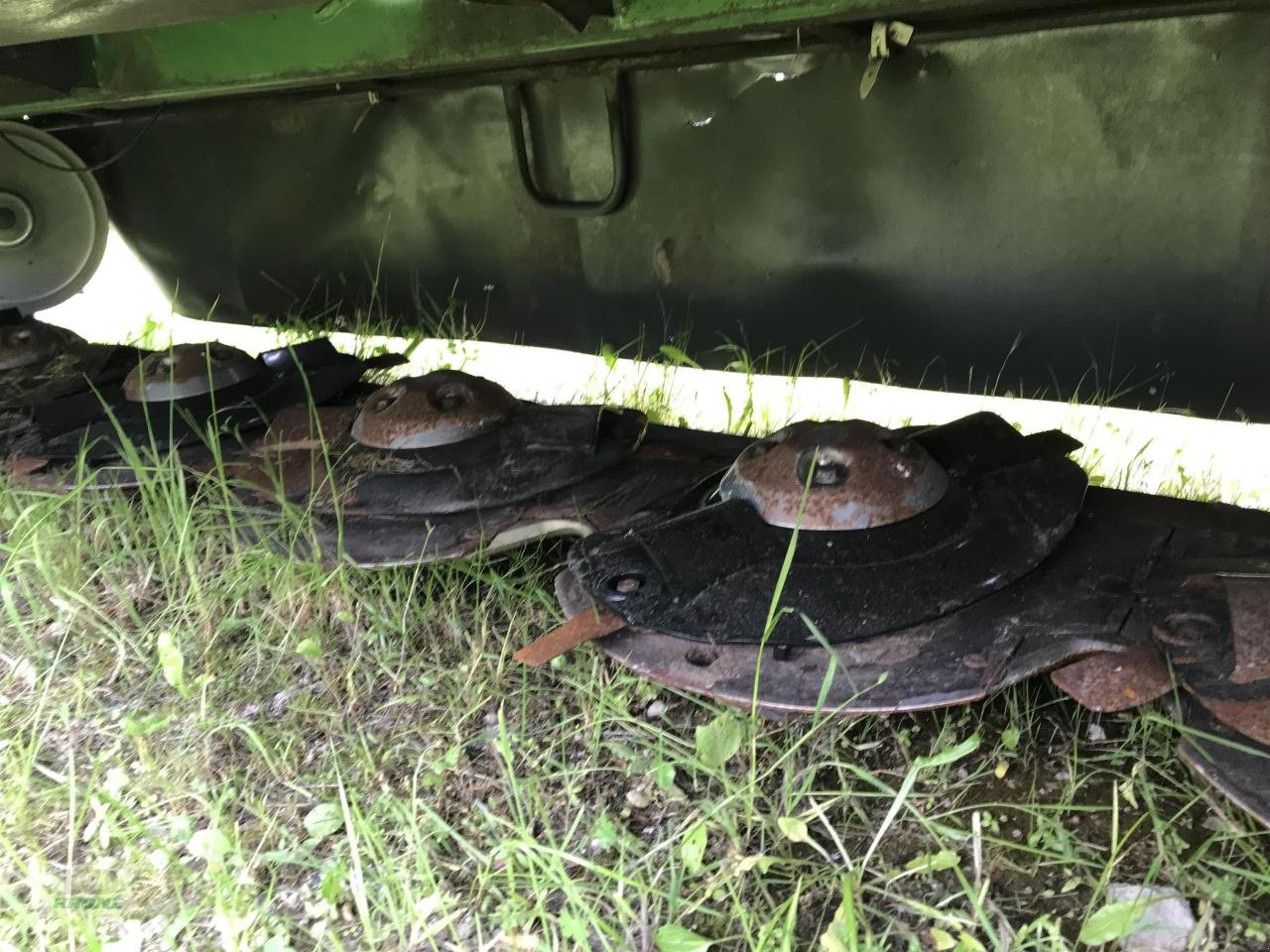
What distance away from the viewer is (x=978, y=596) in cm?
100

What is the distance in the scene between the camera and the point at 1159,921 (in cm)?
73

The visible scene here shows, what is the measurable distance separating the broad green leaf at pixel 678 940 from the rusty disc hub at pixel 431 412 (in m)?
0.86

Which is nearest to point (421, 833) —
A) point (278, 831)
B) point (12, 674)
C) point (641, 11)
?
point (278, 831)

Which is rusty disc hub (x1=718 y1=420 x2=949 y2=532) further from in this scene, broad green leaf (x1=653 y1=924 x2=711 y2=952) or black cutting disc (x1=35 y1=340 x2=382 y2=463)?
black cutting disc (x1=35 y1=340 x2=382 y2=463)

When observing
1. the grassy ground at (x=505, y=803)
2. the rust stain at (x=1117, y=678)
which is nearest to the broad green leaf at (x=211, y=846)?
the grassy ground at (x=505, y=803)

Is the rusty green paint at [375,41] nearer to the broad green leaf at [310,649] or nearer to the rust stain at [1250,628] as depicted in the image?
the rust stain at [1250,628]

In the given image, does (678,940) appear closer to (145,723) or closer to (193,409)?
(145,723)

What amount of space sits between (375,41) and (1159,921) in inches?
64.3

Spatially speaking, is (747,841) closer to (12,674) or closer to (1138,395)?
(12,674)

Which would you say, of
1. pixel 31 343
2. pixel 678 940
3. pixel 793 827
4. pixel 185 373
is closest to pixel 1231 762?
pixel 793 827

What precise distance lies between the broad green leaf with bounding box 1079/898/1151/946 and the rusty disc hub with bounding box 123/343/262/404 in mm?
1608

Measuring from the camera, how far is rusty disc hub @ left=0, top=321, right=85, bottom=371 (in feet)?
7.13

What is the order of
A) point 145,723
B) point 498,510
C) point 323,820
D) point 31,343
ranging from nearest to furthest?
point 323,820 < point 145,723 < point 498,510 < point 31,343

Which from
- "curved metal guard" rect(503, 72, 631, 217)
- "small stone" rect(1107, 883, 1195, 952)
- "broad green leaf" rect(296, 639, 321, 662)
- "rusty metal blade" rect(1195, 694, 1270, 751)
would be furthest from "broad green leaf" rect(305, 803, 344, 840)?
"curved metal guard" rect(503, 72, 631, 217)
